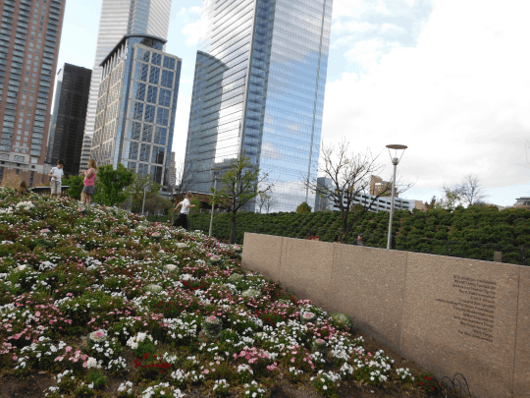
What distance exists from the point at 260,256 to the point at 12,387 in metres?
7.36

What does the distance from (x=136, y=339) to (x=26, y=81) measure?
156079mm

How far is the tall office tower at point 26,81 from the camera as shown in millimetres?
122938

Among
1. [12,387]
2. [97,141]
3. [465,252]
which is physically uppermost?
[97,141]

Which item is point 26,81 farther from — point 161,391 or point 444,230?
point 161,391

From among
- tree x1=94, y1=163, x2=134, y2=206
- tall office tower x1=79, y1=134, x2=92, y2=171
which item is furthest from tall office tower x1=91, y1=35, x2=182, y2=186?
tree x1=94, y1=163, x2=134, y2=206

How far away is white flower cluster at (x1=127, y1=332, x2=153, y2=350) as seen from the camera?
5.05 meters

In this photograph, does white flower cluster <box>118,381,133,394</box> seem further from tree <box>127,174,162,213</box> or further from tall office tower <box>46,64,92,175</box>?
tall office tower <box>46,64,92,175</box>

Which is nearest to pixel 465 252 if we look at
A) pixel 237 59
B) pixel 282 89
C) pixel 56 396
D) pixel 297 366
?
pixel 297 366

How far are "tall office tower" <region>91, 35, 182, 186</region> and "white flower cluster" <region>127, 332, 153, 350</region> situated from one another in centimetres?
12662

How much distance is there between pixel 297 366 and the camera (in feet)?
17.3

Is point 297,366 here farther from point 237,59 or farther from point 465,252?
point 237,59

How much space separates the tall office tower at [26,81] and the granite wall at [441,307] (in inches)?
5616

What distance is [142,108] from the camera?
13325 centimetres

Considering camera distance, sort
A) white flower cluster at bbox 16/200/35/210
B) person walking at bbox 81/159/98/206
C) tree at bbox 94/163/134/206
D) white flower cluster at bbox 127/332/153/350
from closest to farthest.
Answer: white flower cluster at bbox 127/332/153/350
white flower cluster at bbox 16/200/35/210
person walking at bbox 81/159/98/206
tree at bbox 94/163/134/206
